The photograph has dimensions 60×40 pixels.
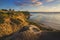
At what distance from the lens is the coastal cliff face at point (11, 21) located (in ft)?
8.33

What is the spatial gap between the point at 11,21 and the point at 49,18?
71 cm

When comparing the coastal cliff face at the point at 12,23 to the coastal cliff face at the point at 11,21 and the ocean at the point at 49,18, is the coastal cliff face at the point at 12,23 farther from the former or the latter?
the ocean at the point at 49,18

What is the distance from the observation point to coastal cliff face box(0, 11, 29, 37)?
2.54 meters

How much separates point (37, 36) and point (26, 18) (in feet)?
1.62

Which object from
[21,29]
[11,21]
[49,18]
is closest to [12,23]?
[11,21]

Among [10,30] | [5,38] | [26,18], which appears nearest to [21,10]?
[26,18]

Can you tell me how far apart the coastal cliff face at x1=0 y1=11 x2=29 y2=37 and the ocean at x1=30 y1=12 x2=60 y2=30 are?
20 cm

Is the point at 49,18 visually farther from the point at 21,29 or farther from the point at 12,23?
the point at 12,23

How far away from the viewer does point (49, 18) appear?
256 cm

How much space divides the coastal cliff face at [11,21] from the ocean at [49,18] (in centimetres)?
20

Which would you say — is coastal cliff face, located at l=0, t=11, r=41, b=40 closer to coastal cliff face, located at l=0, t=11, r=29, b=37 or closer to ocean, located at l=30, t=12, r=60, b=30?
coastal cliff face, located at l=0, t=11, r=29, b=37

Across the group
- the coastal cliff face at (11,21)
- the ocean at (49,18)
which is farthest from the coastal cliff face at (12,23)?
the ocean at (49,18)

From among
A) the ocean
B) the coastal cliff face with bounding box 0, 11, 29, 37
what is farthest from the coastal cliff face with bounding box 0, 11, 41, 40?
the ocean

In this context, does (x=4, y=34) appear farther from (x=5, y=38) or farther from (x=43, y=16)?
(x=43, y=16)
